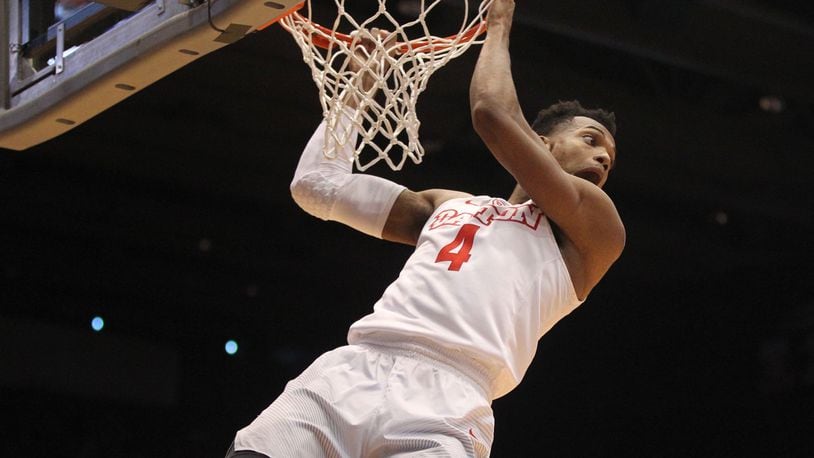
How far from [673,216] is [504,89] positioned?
5082mm

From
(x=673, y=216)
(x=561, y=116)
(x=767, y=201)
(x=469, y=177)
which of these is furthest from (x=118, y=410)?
(x=561, y=116)

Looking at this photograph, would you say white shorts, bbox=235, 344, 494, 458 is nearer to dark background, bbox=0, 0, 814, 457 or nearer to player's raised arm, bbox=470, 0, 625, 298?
player's raised arm, bbox=470, 0, 625, 298

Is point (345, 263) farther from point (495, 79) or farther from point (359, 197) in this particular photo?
point (495, 79)

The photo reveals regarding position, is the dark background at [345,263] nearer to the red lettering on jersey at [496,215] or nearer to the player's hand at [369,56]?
the player's hand at [369,56]

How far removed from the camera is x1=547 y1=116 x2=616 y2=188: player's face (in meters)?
3.00

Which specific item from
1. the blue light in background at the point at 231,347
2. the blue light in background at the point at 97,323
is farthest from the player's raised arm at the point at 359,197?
the blue light in background at the point at 231,347

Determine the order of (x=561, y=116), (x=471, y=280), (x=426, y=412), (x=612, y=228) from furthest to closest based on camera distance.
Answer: (x=561, y=116)
(x=612, y=228)
(x=471, y=280)
(x=426, y=412)

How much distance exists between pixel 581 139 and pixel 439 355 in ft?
2.44

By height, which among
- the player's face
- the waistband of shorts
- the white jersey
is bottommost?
the waistband of shorts

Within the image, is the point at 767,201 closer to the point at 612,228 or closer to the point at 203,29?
the point at 612,228

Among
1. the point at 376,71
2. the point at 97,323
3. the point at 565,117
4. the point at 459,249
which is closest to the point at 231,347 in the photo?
the point at 97,323

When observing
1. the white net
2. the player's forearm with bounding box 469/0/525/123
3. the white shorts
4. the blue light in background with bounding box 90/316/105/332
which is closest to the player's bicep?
the white net

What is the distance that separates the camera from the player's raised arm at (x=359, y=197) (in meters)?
3.08

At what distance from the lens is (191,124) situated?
666 centimetres
